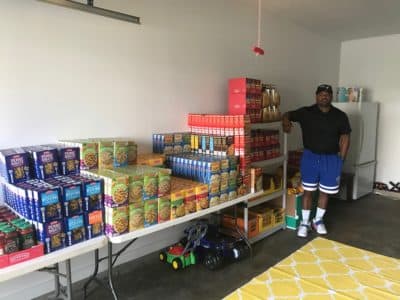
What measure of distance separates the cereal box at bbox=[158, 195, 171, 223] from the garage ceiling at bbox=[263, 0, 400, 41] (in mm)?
2628

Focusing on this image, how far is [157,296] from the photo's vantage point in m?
2.45

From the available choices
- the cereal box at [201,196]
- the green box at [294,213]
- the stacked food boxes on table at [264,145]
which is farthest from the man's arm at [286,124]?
the cereal box at [201,196]

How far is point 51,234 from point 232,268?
5.43 feet

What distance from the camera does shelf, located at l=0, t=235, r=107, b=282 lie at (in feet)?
5.26

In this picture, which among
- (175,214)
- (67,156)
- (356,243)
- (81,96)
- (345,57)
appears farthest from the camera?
(345,57)

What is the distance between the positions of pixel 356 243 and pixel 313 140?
1.16 metres

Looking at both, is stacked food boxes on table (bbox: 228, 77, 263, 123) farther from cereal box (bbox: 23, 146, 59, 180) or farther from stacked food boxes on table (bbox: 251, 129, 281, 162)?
cereal box (bbox: 23, 146, 59, 180)

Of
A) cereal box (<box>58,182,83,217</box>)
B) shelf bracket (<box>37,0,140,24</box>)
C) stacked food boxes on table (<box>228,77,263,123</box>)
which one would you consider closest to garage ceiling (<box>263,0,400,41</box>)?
stacked food boxes on table (<box>228,77,263,123</box>)

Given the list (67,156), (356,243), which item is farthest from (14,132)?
(356,243)

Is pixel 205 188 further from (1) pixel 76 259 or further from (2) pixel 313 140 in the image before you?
(2) pixel 313 140

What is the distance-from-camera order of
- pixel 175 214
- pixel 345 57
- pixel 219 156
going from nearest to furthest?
pixel 175 214, pixel 219 156, pixel 345 57

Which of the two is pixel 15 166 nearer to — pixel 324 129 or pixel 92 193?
pixel 92 193

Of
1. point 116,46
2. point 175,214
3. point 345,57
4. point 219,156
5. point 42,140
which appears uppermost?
point 345,57

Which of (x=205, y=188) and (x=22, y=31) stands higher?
(x=22, y=31)
